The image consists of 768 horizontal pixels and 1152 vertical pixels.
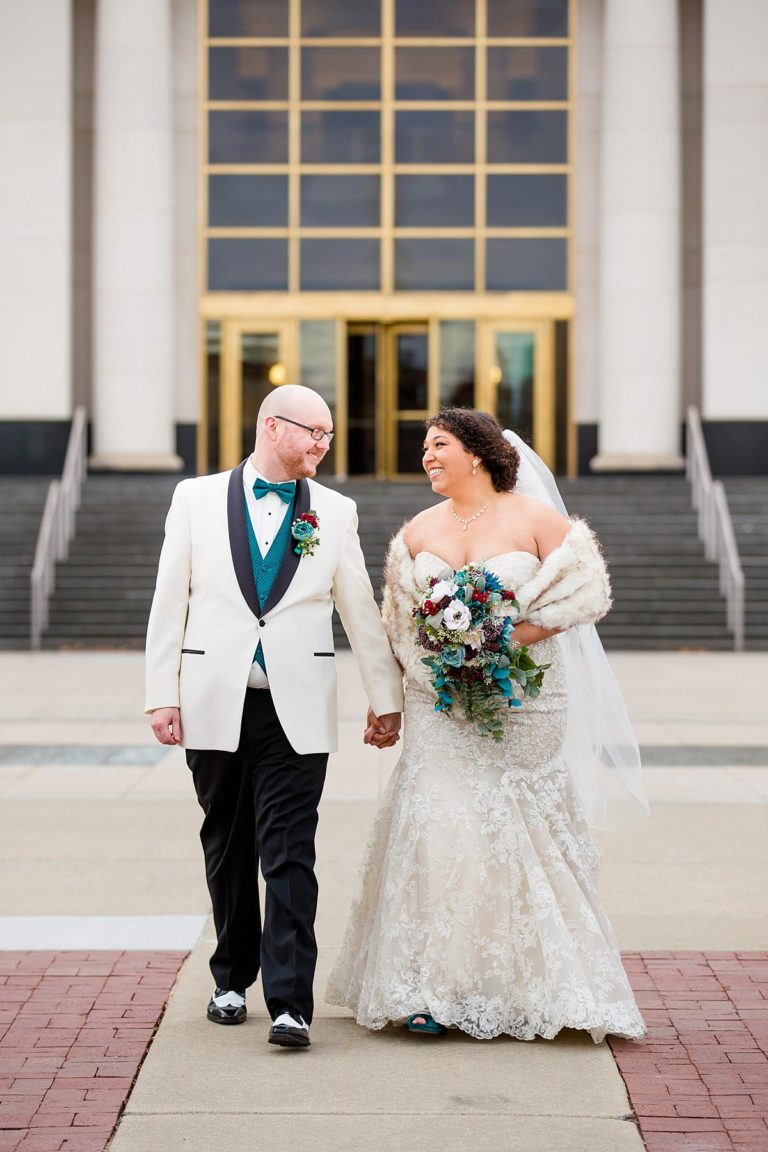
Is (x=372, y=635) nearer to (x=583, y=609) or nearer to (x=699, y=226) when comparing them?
(x=583, y=609)

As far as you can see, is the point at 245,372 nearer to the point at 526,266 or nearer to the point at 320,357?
the point at 320,357

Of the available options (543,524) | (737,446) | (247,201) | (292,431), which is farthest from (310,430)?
(247,201)

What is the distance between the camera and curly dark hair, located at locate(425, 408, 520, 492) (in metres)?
5.19

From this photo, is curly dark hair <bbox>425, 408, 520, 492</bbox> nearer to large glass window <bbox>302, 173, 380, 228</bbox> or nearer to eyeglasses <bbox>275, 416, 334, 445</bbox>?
eyeglasses <bbox>275, 416, 334, 445</bbox>

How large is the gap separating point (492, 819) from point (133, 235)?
2359 centimetres

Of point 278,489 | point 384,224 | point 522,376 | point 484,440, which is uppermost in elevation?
point 384,224

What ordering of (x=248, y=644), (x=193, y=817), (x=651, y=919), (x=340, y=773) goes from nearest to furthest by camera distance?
(x=248, y=644) → (x=651, y=919) → (x=193, y=817) → (x=340, y=773)

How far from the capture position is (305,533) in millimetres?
5031

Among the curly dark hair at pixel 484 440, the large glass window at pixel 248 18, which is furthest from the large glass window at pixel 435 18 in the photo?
the curly dark hair at pixel 484 440

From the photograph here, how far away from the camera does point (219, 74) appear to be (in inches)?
1126

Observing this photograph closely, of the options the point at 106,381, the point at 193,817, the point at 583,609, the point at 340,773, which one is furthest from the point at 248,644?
the point at 106,381

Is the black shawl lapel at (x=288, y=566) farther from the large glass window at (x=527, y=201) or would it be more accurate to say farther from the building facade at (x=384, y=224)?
the large glass window at (x=527, y=201)

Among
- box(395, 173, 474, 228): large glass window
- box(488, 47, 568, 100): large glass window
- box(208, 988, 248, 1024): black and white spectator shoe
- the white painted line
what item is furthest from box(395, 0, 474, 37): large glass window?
box(208, 988, 248, 1024): black and white spectator shoe

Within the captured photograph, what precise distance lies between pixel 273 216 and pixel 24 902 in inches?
920
